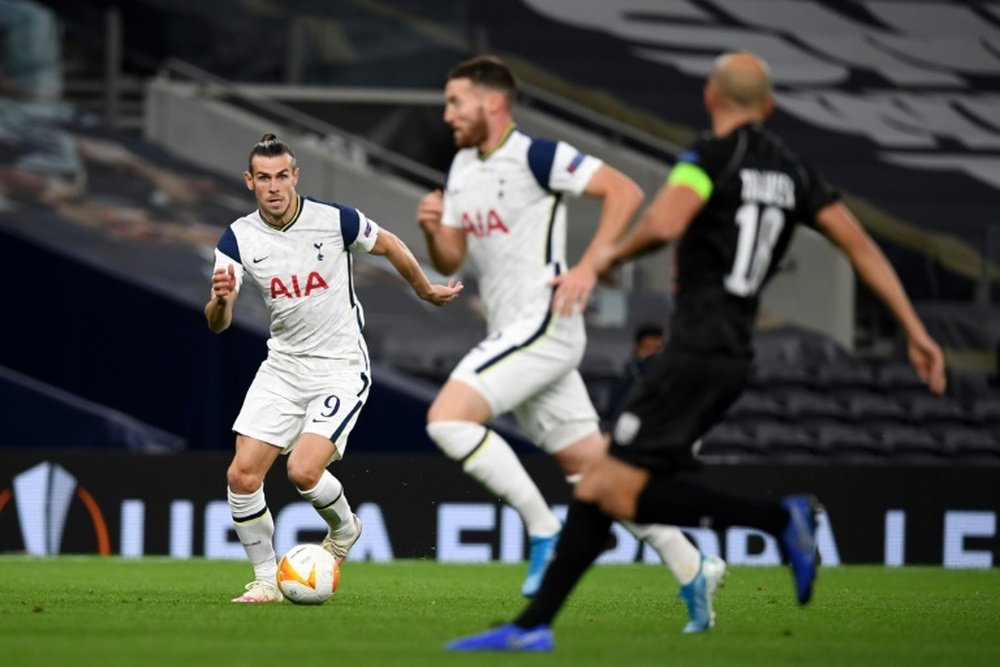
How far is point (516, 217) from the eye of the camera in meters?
7.19

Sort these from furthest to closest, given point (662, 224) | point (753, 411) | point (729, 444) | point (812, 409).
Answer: point (812, 409)
point (753, 411)
point (729, 444)
point (662, 224)

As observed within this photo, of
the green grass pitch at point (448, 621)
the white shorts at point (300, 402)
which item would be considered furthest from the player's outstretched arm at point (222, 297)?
the green grass pitch at point (448, 621)

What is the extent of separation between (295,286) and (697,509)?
2.94 m

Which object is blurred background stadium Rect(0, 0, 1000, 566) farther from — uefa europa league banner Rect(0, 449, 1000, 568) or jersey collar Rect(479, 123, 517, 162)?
jersey collar Rect(479, 123, 517, 162)

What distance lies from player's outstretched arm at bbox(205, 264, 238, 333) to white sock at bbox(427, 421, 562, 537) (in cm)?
155

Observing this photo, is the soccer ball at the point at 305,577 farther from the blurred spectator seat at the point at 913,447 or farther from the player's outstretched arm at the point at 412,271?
the blurred spectator seat at the point at 913,447

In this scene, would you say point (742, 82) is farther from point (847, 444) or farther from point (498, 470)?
point (847, 444)

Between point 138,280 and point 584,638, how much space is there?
9.74 metres

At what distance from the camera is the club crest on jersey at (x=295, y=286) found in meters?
8.92

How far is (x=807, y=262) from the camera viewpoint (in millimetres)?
18516

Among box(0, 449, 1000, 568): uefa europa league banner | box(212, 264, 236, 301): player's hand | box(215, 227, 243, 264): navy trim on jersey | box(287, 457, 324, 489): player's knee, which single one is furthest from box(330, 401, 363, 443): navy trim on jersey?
box(0, 449, 1000, 568): uefa europa league banner

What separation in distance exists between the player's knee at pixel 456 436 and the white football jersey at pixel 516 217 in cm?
48

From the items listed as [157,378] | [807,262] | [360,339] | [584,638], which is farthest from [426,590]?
[807,262]

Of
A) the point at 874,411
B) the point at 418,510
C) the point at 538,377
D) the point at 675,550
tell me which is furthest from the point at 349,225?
the point at 874,411
